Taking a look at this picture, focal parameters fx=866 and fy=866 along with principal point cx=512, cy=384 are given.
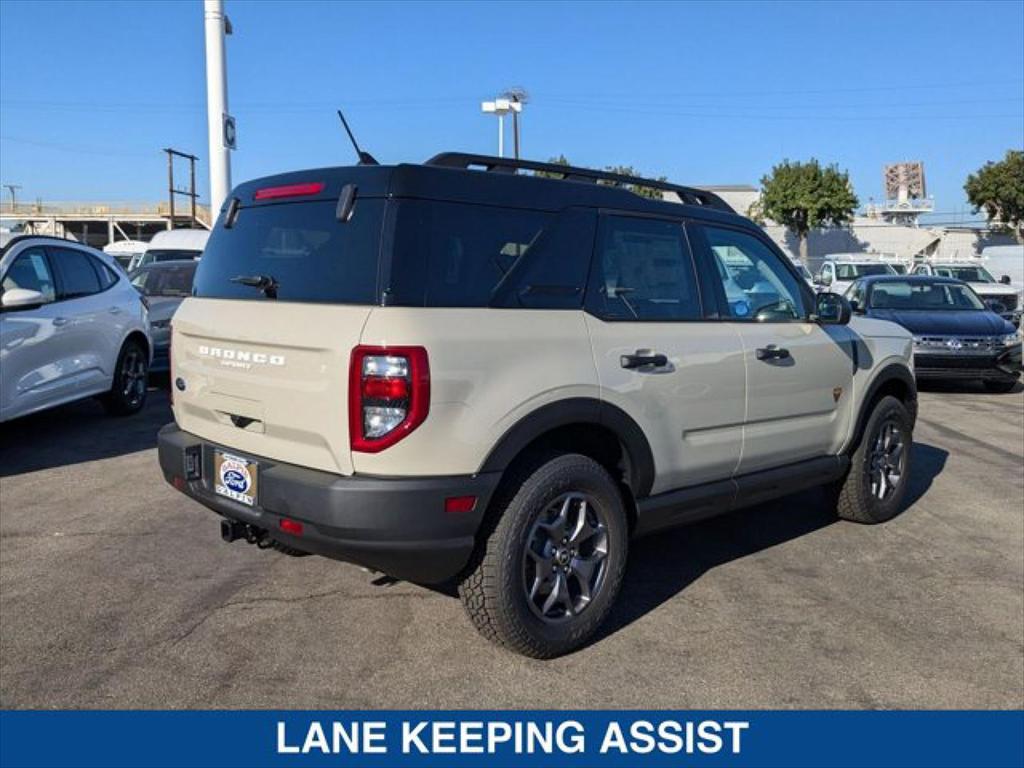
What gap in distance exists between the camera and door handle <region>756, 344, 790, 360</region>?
4.38m

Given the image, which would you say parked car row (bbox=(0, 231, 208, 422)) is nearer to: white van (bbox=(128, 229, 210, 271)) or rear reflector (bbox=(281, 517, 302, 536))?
rear reflector (bbox=(281, 517, 302, 536))

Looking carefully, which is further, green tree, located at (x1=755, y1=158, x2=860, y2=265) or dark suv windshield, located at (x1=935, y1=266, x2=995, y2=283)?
green tree, located at (x1=755, y1=158, x2=860, y2=265)

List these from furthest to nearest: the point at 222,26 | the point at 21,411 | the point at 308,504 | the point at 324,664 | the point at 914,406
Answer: the point at 222,26
the point at 21,411
the point at 914,406
the point at 324,664
the point at 308,504

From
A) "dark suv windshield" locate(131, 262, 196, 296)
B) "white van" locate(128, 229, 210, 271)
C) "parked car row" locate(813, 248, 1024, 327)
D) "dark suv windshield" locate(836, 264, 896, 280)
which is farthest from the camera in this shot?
"dark suv windshield" locate(836, 264, 896, 280)

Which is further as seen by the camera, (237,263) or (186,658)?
(237,263)

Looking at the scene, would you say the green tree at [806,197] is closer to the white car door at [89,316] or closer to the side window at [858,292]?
the side window at [858,292]

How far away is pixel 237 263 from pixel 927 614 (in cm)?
362

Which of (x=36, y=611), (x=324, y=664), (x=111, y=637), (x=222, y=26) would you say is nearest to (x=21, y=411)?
(x=36, y=611)

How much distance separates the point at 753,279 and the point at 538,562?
210 centimetres

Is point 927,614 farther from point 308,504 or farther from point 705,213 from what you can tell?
point 308,504

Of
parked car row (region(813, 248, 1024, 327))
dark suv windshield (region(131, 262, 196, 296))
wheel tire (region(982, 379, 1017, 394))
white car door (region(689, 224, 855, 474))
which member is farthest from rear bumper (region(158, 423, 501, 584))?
parked car row (region(813, 248, 1024, 327))

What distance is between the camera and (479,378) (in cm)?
316

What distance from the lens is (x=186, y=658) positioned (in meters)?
3.49

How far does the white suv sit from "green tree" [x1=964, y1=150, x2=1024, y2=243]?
48779mm
